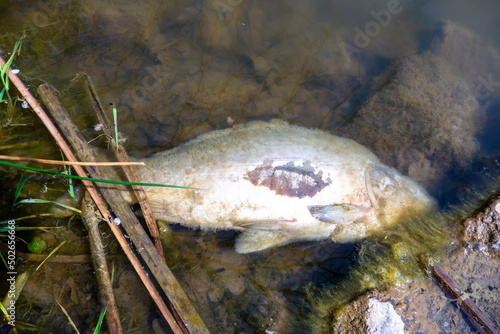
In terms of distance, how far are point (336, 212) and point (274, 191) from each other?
798 millimetres

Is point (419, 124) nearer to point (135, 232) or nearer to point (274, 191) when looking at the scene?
point (274, 191)

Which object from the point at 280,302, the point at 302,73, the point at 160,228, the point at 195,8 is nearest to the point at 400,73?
the point at 302,73

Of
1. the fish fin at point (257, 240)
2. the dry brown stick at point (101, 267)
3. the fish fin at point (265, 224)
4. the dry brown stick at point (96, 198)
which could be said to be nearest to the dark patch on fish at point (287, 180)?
the fish fin at point (265, 224)

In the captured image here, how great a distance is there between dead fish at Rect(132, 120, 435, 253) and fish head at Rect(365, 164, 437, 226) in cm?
1

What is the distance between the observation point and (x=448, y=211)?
3.84 m

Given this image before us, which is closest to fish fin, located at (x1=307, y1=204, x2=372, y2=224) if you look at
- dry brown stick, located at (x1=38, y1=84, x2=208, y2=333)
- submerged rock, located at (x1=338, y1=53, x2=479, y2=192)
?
submerged rock, located at (x1=338, y1=53, x2=479, y2=192)

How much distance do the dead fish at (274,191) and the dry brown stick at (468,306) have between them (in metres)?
0.77

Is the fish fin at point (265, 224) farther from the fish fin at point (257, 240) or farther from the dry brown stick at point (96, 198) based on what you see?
the dry brown stick at point (96, 198)

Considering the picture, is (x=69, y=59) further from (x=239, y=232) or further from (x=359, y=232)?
(x=359, y=232)

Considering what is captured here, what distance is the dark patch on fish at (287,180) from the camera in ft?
11.3

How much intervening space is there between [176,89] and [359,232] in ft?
10.7

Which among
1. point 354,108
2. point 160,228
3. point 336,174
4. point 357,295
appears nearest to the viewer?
point 357,295

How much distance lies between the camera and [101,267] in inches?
124

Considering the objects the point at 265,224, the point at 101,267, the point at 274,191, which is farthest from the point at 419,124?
the point at 101,267
